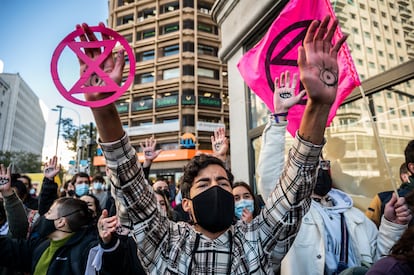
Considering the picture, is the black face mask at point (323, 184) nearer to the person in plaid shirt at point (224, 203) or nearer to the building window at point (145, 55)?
the person in plaid shirt at point (224, 203)

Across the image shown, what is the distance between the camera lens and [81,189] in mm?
4762

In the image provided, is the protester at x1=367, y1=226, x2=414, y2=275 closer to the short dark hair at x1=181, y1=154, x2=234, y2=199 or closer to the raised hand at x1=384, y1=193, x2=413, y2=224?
the raised hand at x1=384, y1=193, x2=413, y2=224

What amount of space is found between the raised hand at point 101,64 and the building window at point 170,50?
2953 centimetres

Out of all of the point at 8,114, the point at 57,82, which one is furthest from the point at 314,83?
the point at 8,114

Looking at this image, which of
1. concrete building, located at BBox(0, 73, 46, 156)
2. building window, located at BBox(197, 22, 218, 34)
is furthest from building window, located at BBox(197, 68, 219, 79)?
concrete building, located at BBox(0, 73, 46, 156)

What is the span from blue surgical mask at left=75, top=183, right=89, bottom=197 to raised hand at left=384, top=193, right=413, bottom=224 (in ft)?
14.7

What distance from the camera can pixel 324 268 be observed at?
209cm

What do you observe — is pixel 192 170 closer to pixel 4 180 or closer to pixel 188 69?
pixel 4 180

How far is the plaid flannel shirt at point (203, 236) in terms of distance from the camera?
1245 millimetres

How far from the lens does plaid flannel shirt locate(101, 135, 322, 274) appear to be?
125 cm

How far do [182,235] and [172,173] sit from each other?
24.2 meters

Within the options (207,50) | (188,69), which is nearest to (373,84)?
(188,69)

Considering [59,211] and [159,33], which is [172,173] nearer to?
[159,33]

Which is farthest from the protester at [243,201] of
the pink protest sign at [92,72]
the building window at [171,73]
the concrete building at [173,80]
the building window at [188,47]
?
the building window at [188,47]
